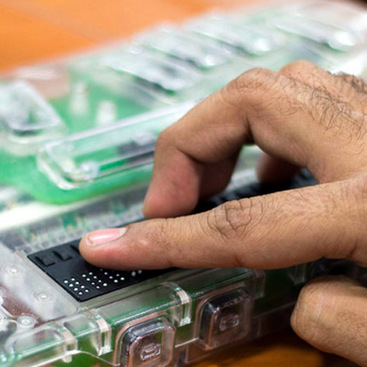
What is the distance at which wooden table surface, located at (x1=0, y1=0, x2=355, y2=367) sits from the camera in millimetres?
1293

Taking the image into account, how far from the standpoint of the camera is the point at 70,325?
627 mm

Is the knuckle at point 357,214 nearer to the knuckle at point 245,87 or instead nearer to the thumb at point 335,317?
the thumb at point 335,317

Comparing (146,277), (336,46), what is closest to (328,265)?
(146,277)

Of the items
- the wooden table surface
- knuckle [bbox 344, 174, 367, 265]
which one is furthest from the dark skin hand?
the wooden table surface

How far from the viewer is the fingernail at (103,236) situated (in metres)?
0.70

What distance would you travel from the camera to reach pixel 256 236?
647 mm

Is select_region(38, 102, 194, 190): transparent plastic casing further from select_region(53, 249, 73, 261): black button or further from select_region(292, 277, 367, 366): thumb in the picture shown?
select_region(292, 277, 367, 366): thumb

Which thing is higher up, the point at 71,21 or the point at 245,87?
the point at 245,87

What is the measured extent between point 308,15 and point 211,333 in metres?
0.79

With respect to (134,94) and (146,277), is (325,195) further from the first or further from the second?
(134,94)

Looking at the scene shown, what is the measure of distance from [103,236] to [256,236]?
0.48ft

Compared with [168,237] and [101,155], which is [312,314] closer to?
[168,237]

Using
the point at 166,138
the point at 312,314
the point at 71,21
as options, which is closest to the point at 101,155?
the point at 166,138

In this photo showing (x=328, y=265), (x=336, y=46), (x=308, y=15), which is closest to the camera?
(x=328, y=265)
